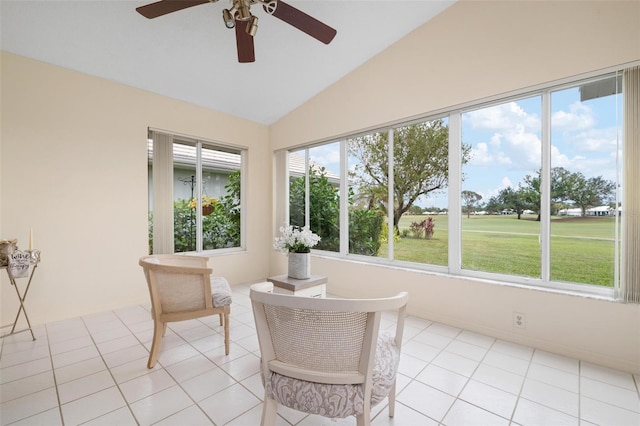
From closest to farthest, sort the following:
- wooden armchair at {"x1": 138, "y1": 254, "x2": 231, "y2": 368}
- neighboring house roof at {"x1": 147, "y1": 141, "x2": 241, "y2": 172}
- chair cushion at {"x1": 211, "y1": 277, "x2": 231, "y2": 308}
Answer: wooden armchair at {"x1": 138, "y1": 254, "x2": 231, "y2": 368}, chair cushion at {"x1": 211, "y1": 277, "x2": 231, "y2": 308}, neighboring house roof at {"x1": 147, "y1": 141, "x2": 241, "y2": 172}

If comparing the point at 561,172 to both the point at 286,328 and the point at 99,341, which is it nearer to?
the point at 286,328

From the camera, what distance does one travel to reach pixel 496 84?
2641 millimetres

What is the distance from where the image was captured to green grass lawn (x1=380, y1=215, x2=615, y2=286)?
232 cm

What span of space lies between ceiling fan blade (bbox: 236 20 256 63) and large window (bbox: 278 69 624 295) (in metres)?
1.97

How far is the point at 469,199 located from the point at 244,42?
105 inches

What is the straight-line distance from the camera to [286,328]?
1.15 metres

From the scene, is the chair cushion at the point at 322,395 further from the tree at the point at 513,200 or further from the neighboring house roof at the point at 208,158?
the neighboring house roof at the point at 208,158

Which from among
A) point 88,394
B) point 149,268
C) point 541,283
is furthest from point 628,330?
point 88,394

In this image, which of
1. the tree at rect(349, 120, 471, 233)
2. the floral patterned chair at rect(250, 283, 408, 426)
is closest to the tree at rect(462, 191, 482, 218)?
the tree at rect(349, 120, 471, 233)

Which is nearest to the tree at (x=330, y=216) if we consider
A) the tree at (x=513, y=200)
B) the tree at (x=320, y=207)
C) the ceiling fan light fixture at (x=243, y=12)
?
the tree at (x=320, y=207)

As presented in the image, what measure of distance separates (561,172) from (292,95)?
11.2ft

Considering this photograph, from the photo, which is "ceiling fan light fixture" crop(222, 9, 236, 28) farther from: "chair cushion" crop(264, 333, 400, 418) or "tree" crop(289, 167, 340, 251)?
"tree" crop(289, 167, 340, 251)

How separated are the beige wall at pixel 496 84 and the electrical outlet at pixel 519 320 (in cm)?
4

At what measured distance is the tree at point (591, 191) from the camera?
228 cm
